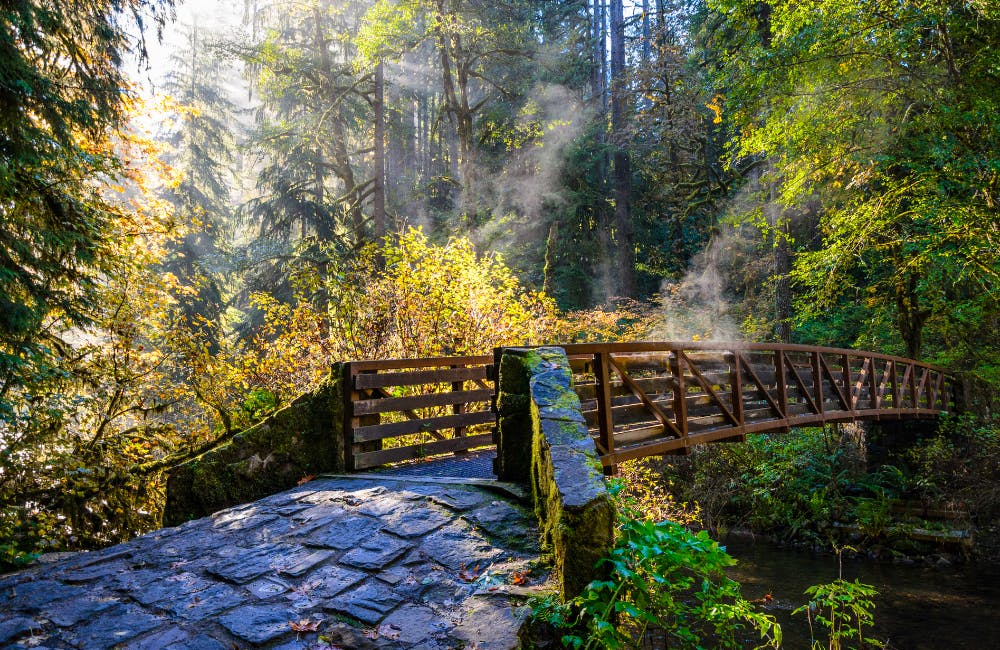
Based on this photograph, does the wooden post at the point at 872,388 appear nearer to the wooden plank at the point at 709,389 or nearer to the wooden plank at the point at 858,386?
the wooden plank at the point at 858,386

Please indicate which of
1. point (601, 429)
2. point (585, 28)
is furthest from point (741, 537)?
point (585, 28)

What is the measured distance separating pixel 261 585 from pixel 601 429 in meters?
3.34

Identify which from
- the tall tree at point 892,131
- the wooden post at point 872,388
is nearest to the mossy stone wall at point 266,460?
the tall tree at point 892,131

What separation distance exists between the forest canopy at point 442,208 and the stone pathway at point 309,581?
1593mm

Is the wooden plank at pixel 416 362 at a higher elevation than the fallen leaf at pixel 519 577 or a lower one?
higher

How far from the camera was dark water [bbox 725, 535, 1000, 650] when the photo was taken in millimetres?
7508

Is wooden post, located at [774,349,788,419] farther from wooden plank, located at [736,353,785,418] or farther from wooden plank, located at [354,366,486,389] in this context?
wooden plank, located at [354,366,486,389]

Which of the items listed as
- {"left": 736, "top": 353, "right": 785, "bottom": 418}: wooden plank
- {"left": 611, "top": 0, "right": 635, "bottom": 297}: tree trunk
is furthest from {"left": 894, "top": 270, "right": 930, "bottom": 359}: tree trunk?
{"left": 611, "top": 0, "right": 635, "bottom": 297}: tree trunk

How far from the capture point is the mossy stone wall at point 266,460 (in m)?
6.10

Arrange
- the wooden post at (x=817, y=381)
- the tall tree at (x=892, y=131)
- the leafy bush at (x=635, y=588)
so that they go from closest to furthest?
the leafy bush at (x=635, y=588)
the tall tree at (x=892, y=131)
the wooden post at (x=817, y=381)

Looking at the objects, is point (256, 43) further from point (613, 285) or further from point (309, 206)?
point (613, 285)

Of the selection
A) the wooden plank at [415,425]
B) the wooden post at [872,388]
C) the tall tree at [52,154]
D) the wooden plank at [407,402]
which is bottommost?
the wooden post at [872,388]

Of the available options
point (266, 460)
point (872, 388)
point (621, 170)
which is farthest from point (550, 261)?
point (266, 460)

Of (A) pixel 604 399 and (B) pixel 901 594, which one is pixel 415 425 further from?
(B) pixel 901 594
